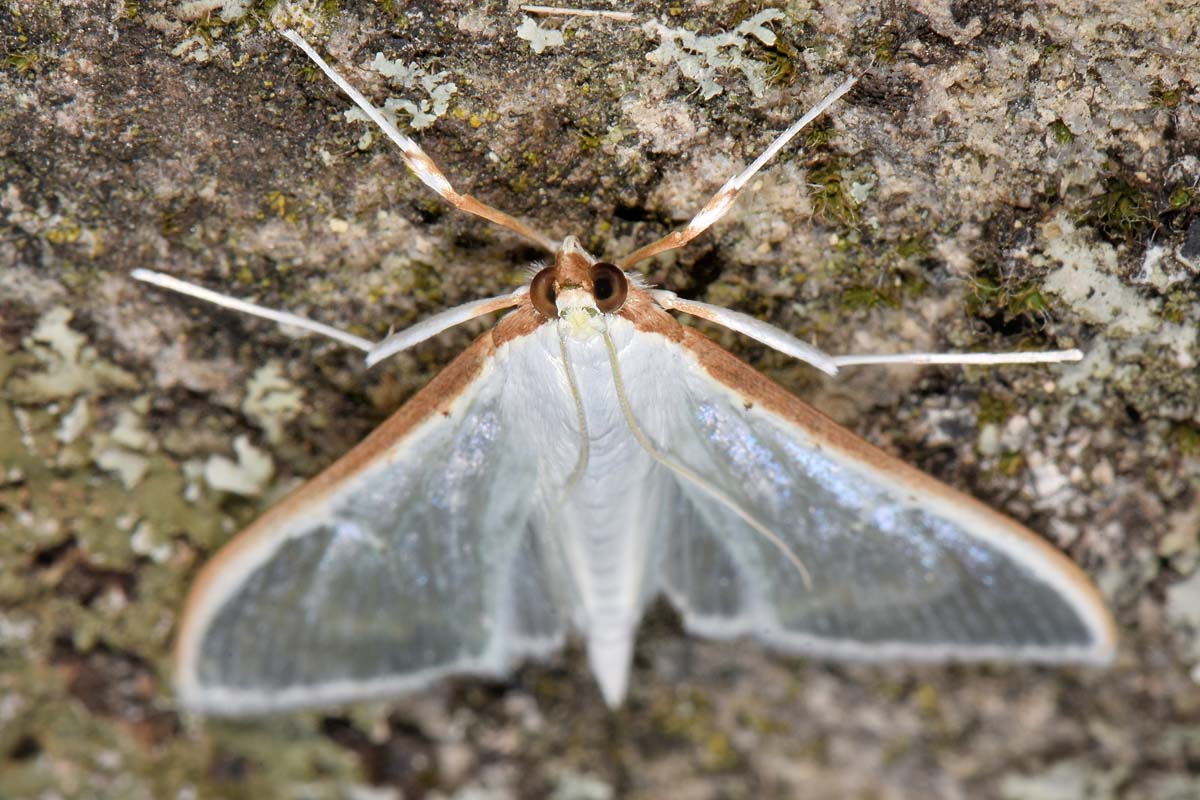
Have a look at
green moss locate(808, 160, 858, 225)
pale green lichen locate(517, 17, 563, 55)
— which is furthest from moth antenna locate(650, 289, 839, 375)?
pale green lichen locate(517, 17, 563, 55)

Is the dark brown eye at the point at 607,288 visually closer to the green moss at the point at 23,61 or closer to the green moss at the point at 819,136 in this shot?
the green moss at the point at 819,136

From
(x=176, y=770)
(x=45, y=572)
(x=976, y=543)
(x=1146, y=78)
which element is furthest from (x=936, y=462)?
(x=45, y=572)

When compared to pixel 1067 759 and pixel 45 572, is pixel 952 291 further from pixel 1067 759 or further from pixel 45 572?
pixel 45 572

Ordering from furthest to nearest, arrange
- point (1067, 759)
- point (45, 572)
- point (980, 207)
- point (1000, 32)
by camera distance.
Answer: point (1067, 759), point (45, 572), point (980, 207), point (1000, 32)

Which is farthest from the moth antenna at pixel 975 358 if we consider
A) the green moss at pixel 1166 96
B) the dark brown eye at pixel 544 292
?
the dark brown eye at pixel 544 292

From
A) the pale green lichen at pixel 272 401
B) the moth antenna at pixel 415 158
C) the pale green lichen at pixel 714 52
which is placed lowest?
the pale green lichen at pixel 272 401

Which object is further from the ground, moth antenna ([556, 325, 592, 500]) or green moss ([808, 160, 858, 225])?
green moss ([808, 160, 858, 225])

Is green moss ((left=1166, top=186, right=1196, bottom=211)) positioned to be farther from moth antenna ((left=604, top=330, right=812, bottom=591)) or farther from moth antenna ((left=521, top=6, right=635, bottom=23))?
moth antenna ((left=521, top=6, right=635, bottom=23))
